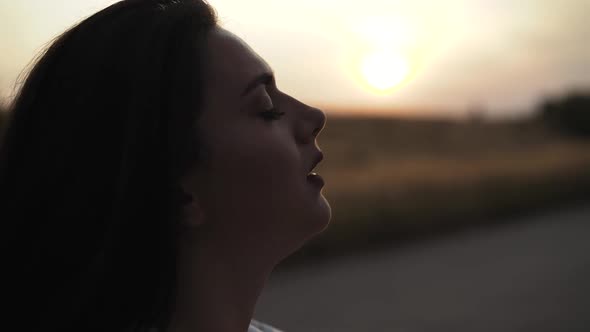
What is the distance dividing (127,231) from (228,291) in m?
0.25

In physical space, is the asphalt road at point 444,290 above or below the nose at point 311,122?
above

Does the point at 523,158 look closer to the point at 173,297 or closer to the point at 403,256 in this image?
the point at 403,256

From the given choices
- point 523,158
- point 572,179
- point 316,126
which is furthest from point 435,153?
point 316,126

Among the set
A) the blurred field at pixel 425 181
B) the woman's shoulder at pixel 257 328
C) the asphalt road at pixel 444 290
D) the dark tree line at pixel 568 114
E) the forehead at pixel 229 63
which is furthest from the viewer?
the dark tree line at pixel 568 114

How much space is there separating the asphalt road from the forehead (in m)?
2.70

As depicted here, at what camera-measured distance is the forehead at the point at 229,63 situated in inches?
46.3

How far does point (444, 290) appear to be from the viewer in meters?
4.45

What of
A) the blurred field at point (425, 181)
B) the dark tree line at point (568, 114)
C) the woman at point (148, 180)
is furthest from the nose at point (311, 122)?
the dark tree line at point (568, 114)

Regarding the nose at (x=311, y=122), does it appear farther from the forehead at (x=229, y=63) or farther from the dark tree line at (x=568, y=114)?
the dark tree line at (x=568, y=114)

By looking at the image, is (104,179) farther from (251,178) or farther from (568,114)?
(568,114)

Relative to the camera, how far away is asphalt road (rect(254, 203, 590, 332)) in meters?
3.79

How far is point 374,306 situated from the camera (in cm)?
408

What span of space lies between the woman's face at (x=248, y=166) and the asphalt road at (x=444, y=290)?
2.61 meters

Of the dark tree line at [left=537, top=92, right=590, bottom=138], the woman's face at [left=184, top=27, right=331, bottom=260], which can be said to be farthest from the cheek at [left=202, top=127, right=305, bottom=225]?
the dark tree line at [left=537, top=92, right=590, bottom=138]
